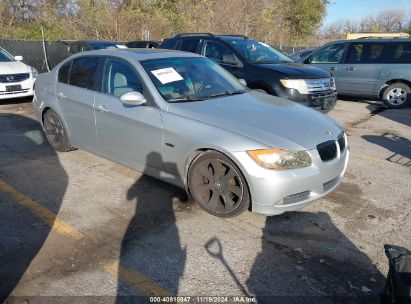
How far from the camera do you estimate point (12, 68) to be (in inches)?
395

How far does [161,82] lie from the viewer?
447 cm

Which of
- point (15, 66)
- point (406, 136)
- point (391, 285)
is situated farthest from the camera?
point (15, 66)

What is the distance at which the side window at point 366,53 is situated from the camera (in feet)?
34.5

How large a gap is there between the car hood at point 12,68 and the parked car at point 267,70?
14.7 ft

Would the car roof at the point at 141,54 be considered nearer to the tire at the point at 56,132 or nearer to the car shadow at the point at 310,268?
the tire at the point at 56,132

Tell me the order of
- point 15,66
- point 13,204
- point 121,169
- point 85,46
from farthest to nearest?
point 85,46
point 15,66
point 121,169
point 13,204

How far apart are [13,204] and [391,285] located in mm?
3639

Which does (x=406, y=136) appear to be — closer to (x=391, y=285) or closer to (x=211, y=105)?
(x=211, y=105)

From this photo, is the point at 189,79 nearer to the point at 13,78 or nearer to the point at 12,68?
the point at 13,78

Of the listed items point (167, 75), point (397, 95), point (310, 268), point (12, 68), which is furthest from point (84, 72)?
point (397, 95)

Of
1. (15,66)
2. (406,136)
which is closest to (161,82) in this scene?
(406,136)

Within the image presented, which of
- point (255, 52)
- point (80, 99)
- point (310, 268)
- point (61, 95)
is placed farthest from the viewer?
point (255, 52)

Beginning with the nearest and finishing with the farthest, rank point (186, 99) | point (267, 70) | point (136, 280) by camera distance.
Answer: point (136, 280) → point (186, 99) → point (267, 70)

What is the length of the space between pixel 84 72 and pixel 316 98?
4262mm
